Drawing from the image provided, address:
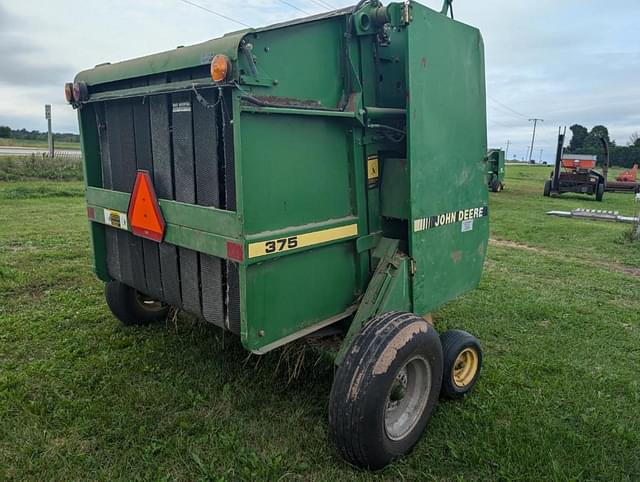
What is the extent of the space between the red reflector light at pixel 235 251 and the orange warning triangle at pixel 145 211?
0.67m

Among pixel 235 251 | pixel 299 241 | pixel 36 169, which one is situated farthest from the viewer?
pixel 36 169

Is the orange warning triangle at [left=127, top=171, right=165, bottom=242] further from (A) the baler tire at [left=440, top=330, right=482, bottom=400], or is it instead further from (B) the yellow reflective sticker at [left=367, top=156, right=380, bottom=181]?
(A) the baler tire at [left=440, top=330, right=482, bottom=400]

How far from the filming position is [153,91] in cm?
279

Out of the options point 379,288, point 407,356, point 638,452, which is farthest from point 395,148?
point 638,452

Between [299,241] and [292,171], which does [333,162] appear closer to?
[292,171]

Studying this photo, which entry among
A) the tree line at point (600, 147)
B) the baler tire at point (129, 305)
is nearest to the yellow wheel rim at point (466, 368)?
the baler tire at point (129, 305)

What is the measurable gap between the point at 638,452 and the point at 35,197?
545 inches

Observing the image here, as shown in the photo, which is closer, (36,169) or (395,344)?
(395,344)

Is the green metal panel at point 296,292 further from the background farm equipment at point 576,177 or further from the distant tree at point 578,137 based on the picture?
the distant tree at point 578,137

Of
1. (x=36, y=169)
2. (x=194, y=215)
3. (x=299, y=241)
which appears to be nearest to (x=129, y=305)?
(x=194, y=215)

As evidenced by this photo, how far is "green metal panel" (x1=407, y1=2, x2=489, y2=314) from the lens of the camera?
3018mm

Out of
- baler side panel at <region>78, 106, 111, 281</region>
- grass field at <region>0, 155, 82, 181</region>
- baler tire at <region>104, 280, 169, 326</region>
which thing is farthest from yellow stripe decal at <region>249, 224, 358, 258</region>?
grass field at <region>0, 155, 82, 181</region>

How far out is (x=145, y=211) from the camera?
3.09 metres

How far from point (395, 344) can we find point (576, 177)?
1850cm
